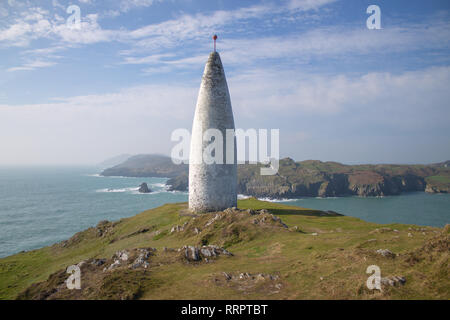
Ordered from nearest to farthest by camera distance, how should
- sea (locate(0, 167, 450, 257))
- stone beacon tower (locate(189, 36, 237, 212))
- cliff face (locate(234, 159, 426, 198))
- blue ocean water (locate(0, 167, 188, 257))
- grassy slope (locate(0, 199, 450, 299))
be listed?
grassy slope (locate(0, 199, 450, 299))
stone beacon tower (locate(189, 36, 237, 212))
blue ocean water (locate(0, 167, 188, 257))
sea (locate(0, 167, 450, 257))
cliff face (locate(234, 159, 426, 198))

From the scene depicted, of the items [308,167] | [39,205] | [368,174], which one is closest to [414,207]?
[368,174]

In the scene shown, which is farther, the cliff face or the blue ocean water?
the cliff face

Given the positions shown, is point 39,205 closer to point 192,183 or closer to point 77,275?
point 192,183

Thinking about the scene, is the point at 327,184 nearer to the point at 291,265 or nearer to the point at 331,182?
the point at 331,182

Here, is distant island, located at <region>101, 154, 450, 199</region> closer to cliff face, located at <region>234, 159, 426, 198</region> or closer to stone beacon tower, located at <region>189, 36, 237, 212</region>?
cliff face, located at <region>234, 159, 426, 198</region>

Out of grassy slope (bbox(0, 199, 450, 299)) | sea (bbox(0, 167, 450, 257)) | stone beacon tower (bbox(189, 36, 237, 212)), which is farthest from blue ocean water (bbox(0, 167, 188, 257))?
stone beacon tower (bbox(189, 36, 237, 212))

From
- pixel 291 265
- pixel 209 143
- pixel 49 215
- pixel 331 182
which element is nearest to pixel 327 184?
pixel 331 182

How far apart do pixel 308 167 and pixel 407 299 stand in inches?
6566

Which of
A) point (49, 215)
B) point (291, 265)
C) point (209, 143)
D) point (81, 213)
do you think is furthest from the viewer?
point (81, 213)

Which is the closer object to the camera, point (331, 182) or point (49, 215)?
point (49, 215)

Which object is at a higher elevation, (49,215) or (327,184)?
(327,184)

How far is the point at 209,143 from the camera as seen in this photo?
87.4ft

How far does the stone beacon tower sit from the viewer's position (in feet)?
87.5

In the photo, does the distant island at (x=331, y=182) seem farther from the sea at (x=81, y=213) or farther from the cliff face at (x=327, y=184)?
the sea at (x=81, y=213)
